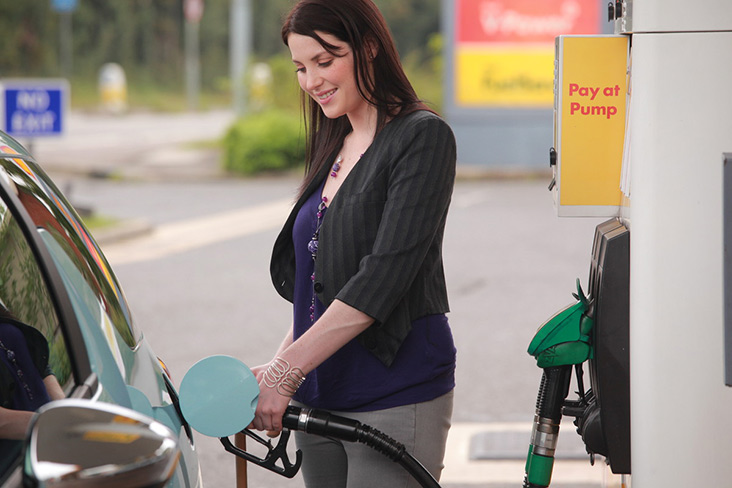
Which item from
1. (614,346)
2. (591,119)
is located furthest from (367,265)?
(591,119)

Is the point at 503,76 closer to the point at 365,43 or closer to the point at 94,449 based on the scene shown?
the point at 365,43

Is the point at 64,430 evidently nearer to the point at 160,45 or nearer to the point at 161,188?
the point at 161,188

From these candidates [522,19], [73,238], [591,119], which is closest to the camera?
[73,238]

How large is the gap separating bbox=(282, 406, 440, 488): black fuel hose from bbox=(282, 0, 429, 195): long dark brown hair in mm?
535

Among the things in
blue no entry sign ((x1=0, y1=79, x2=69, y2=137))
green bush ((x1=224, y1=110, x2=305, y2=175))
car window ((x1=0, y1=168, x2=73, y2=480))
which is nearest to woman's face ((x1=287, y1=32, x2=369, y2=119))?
car window ((x1=0, y1=168, x2=73, y2=480))

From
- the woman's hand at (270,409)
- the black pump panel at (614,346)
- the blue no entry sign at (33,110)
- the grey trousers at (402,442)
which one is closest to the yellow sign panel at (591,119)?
the black pump panel at (614,346)

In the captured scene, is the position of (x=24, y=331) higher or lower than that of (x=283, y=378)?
higher

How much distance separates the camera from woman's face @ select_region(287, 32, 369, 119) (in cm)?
215

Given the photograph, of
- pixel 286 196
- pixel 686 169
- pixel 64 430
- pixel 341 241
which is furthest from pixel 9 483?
pixel 286 196

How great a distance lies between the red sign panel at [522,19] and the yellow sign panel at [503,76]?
210 millimetres

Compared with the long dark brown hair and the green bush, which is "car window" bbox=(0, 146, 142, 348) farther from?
the green bush

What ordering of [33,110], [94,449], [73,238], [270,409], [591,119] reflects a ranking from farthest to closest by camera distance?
[33,110] < [591,119] < [270,409] < [73,238] < [94,449]

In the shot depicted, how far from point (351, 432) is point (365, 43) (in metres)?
0.81

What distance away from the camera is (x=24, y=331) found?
1786 mm
